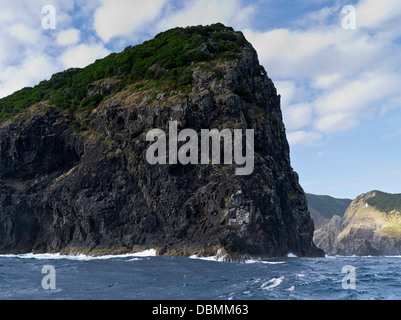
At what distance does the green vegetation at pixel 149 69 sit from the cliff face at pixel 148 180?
4.40ft

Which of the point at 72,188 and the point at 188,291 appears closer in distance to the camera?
the point at 188,291

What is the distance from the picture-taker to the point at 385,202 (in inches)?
6781

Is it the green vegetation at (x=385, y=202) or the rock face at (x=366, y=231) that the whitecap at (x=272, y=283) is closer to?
the rock face at (x=366, y=231)

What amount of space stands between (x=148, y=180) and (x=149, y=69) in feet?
85.0

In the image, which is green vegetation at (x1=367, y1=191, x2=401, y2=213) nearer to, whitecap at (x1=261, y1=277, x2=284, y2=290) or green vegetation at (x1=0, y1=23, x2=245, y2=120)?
green vegetation at (x1=0, y1=23, x2=245, y2=120)

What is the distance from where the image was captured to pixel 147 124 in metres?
60.4

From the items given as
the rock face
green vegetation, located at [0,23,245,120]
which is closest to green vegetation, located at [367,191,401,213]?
the rock face

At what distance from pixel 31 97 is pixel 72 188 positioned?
32.4m

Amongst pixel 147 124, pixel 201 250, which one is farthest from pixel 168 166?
pixel 201 250

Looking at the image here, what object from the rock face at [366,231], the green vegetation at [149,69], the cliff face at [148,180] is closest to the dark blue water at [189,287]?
the cliff face at [148,180]

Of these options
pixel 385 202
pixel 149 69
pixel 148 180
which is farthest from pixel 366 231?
pixel 148 180

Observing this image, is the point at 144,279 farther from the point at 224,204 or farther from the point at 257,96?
the point at 257,96

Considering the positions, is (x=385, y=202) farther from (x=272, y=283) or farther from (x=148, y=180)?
(x=272, y=283)

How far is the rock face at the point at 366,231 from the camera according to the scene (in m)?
139
